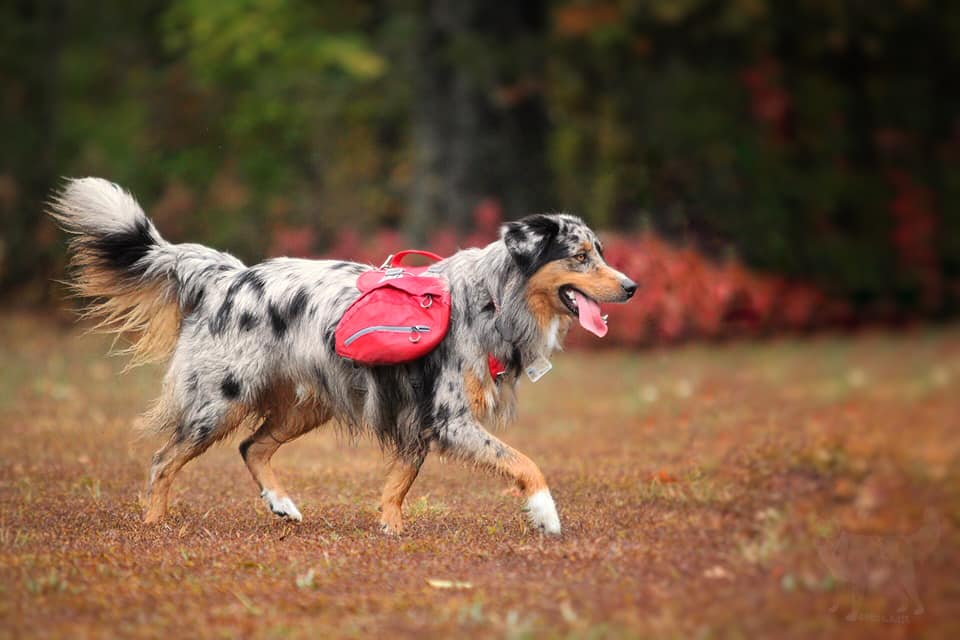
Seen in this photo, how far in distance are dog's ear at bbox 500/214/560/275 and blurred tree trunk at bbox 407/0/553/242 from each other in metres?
12.3

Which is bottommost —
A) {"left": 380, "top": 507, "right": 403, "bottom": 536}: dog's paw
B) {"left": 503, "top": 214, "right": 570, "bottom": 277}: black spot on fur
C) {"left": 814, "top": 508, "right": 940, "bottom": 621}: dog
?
{"left": 380, "top": 507, "right": 403, "bottom": 536}: dog's paw

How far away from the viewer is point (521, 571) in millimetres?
5344

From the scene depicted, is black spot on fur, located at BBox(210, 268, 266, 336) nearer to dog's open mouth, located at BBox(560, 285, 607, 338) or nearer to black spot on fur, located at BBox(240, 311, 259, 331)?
black spot on fur, located at BBox(240, 311, 259, 331)

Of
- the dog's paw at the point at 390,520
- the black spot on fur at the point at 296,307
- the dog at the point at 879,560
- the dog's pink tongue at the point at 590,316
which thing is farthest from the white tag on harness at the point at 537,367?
the dog at the point at 879,560

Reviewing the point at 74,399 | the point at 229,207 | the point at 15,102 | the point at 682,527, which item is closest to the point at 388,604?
the point at 682,527

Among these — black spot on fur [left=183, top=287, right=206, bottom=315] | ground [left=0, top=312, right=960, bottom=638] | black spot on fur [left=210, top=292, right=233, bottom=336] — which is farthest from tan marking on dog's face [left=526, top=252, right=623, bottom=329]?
black spot on fur [left=183, top=287, right=206, bottom=315]

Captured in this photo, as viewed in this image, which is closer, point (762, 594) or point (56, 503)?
point (762, 594)

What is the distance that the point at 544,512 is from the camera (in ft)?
19.8

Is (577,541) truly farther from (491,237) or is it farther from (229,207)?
(229,207)

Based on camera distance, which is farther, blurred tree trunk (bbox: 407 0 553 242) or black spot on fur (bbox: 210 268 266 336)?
blurred tree trunk (bbox: 407 0 553 242)

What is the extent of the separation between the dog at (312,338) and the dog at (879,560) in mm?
1487

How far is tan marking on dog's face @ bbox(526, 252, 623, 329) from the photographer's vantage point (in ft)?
21.4

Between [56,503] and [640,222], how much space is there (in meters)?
12.4

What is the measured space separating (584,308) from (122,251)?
9.54ft
